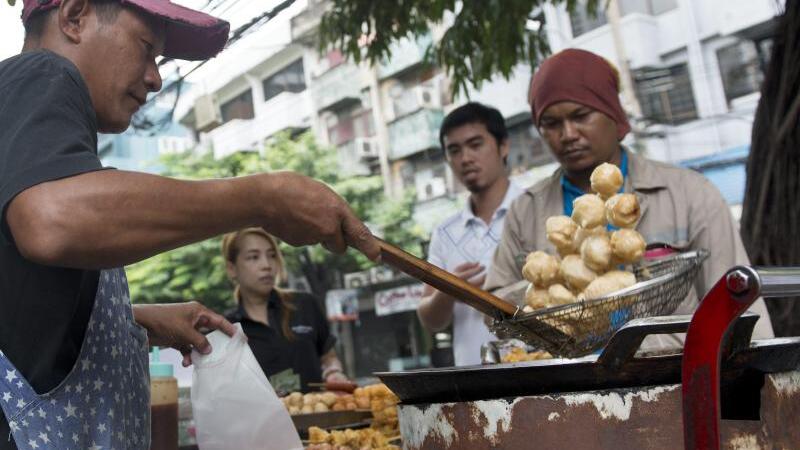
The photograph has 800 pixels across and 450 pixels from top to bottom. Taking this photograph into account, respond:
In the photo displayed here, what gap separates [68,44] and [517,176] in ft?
58.9

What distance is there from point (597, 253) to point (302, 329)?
2719 millimetres

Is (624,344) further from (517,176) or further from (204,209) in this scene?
(517,176)

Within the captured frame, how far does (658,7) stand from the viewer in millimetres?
17969

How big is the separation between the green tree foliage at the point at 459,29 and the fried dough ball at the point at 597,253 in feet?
8.22

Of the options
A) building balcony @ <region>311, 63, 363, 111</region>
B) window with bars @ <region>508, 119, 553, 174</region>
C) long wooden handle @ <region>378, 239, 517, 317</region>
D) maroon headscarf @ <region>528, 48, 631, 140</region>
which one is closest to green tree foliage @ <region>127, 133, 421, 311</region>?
window with bars @ <region>508, 119, 553, 174</region>

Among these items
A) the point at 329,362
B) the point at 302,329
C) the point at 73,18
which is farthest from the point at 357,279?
the point at 73,18

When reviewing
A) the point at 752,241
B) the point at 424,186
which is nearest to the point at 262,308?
the point at 752,241

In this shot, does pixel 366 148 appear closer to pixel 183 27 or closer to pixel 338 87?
pixel 338 87

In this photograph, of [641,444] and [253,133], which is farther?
[253,133]

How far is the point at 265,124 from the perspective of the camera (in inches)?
959

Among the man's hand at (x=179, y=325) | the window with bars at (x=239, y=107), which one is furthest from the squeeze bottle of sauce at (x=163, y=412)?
the window with bars at (x=239, y=107)

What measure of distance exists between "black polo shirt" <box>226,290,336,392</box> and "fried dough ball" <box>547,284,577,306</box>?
218cm

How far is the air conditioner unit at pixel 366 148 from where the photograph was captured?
23094 mm

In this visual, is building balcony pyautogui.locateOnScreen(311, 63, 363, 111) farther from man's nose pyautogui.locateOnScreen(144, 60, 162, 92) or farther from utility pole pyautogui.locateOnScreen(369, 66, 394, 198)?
man's nose pyautogui.locateOnScreen(144, 60, 162, 92)
